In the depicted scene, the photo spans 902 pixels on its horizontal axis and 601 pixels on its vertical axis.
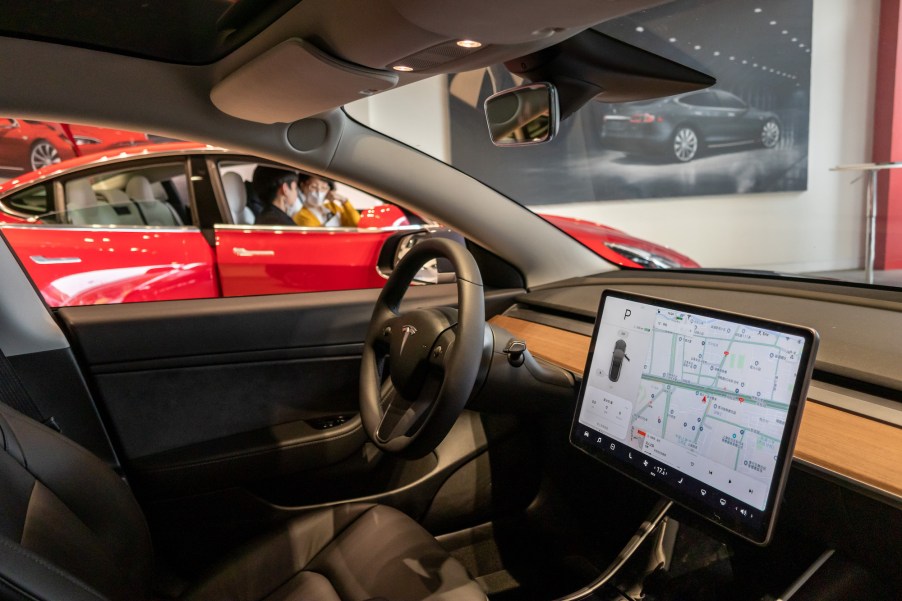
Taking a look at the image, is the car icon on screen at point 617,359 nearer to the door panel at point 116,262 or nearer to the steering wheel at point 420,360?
the steering wheel at point 420,360

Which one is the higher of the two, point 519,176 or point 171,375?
point 519,176

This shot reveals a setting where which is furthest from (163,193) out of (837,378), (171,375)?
(837,378)

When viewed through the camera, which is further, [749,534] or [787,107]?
[787,107]

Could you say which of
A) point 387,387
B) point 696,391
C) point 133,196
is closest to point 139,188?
point 133,196

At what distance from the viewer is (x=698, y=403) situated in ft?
4.06

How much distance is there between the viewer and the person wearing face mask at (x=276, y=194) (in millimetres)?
3428

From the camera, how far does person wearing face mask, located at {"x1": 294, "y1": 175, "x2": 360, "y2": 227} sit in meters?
3.54

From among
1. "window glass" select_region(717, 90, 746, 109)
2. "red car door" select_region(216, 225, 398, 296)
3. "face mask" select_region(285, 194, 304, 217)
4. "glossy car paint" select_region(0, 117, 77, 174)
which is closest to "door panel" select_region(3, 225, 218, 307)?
"red car door" select_region(216, 225, 398, 296)

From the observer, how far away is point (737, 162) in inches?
259

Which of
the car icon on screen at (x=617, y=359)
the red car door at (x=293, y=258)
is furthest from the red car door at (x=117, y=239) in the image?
the car icon on screen at (x=617, y=359)

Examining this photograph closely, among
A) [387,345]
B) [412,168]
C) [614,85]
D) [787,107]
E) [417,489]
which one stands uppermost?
[787,107]

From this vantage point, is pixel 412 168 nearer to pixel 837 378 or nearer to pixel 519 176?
pixel 837 378

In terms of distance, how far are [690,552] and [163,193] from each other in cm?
309

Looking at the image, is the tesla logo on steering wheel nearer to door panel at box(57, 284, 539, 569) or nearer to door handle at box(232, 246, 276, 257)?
door panel at box(57, 284, 539, 569)
